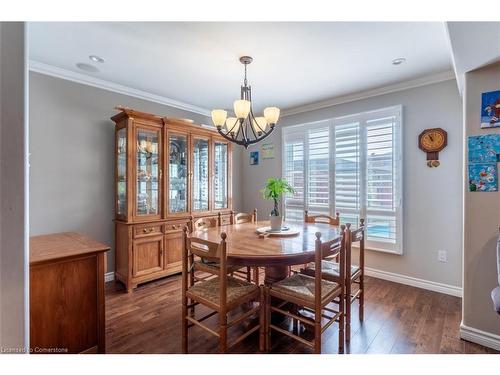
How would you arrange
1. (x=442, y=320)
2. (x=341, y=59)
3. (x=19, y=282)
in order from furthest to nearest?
(x=341, y=59) → (x=442, y=320) → (x=19, y=282)

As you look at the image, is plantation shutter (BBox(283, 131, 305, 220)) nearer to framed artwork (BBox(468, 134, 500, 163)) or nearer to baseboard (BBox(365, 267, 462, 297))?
baseboard (BBox(365, 267, 462, 297))

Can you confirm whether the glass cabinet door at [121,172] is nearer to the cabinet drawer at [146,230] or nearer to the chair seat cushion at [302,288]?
the cabinet drawer at [146,230]

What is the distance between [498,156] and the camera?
1.81 m

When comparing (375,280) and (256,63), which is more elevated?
(256,63)

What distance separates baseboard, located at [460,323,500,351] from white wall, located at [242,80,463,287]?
95 centimetres

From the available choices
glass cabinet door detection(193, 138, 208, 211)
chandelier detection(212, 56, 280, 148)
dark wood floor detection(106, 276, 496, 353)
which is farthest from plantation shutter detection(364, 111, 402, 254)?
glass cabinet door detection(193, 138, 208, 211)

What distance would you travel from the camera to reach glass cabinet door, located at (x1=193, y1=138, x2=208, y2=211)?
3508 mm

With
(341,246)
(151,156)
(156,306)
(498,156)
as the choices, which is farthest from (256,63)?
(156,306)

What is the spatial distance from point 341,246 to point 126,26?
2326 mm

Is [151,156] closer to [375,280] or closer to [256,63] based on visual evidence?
[256,63]

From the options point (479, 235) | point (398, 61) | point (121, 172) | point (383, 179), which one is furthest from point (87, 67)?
point (479, 235)

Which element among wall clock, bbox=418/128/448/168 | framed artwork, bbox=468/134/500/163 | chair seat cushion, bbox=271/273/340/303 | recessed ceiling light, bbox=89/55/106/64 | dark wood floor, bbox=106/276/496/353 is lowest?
dark wood floor, bbox=106/276/496/353
